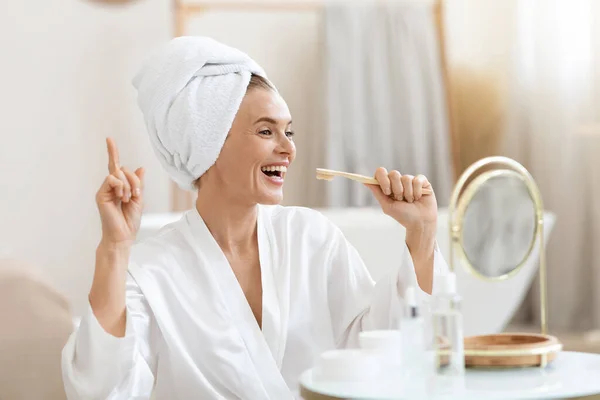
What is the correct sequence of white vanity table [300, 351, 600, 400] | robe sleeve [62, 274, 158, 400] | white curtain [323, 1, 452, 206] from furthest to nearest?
white curtain [323, 1, 452, 206] < robe sleeve [62, 274, 158, 400] < white vanity table [300, 351, 600, 400]

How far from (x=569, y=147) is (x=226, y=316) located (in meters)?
2.26

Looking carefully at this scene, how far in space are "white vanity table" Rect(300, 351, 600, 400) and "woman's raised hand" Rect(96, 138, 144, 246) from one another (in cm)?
35

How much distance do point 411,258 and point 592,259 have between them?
7.14ft

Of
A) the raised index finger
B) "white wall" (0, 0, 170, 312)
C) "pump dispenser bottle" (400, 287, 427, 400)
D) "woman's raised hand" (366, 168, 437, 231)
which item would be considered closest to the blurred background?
"white wall" (0, 0, 170, 312)

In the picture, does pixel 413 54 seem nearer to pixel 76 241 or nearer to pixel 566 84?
pixel 566 84

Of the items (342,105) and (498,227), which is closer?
(498,227)

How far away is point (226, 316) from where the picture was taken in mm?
1515

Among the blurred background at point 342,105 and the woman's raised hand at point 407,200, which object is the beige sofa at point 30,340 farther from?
the blurred background at point 342,105

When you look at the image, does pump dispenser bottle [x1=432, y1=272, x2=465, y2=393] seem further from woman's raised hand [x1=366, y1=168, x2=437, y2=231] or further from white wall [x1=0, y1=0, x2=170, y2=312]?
white wall [x1=0, y1=0, x2=170, y2=312]

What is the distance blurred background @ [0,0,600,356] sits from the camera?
346 centimetres

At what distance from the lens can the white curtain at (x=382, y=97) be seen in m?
3.59

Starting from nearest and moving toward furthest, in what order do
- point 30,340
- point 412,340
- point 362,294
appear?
point 412,340
point 362,294
point 30,340

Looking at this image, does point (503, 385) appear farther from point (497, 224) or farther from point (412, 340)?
point (497, 224)

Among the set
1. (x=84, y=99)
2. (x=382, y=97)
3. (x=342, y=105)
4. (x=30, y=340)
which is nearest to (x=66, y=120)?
(x=84, y=99)
